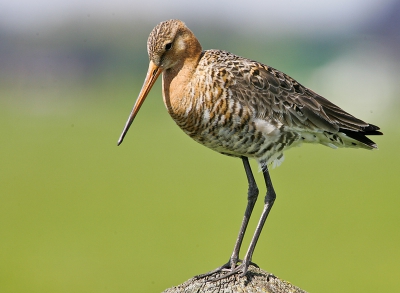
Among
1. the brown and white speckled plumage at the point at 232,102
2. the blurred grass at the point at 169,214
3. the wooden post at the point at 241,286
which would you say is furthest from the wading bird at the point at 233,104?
the blurred grass at the point at 169,214

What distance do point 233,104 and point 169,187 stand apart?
1386 inches

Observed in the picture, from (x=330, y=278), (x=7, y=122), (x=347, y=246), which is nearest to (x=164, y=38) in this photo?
(x=330, y=278)

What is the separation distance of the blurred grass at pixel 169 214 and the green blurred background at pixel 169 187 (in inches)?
4.0

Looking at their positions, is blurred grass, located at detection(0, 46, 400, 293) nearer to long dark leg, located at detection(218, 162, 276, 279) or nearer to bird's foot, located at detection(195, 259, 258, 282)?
long dark leg, located at detection(218, 162, 276, 279)

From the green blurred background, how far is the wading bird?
42.8 feet

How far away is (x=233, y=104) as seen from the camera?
349 inches

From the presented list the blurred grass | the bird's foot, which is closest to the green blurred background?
the blurred grass

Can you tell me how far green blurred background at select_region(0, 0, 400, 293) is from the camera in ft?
82.7

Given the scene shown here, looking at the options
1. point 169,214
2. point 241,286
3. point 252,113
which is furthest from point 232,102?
point 169,214

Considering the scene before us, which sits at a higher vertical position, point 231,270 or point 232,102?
point 232,102

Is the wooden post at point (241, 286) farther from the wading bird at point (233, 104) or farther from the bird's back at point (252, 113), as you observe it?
the bird's back at point (252, 113)

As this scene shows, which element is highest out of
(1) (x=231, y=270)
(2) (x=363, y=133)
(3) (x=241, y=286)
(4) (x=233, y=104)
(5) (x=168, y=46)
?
(2) (x=363, y=133)

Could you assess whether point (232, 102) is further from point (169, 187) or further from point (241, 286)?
point (169, 187)

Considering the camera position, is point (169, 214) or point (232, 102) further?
point (169, 214)
